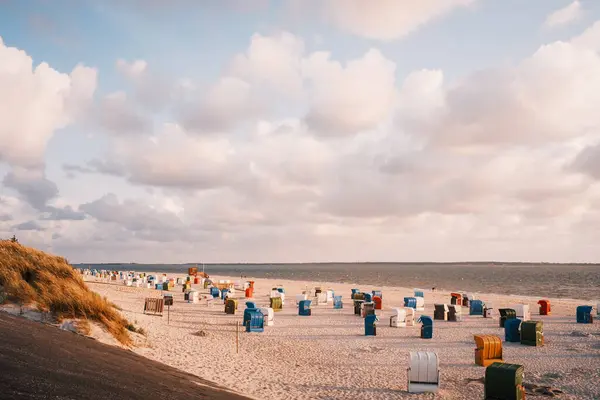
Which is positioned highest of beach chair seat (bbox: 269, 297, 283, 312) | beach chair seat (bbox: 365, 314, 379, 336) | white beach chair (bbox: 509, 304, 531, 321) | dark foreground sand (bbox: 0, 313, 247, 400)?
dark foreground sand (bbox: 0, 313, 247, 400)

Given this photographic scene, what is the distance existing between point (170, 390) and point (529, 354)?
50.0 ft

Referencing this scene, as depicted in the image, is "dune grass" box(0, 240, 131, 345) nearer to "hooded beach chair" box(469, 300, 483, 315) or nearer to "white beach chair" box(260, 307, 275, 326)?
"white beach chair" box(260, 307, 275, 326)

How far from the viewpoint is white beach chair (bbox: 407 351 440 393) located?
1276 centimetres

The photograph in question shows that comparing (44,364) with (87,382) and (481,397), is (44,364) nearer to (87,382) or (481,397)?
(87,382)

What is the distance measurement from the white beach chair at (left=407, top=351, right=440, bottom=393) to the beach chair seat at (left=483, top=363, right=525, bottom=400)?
5.09 ft

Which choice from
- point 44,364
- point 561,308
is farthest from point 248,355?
point 561,308

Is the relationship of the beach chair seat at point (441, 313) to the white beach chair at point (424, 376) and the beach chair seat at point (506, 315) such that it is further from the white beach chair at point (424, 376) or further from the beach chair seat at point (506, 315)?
the white beach chair at point (424, 376)

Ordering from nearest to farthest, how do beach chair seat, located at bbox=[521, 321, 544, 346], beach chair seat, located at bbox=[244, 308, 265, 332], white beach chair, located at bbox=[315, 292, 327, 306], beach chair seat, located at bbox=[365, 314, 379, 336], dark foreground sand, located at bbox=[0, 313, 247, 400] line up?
dark foreground sand, located at bbox=[0, 313, 247, 400] < beach chair seat, located at bbox=[521, 321, 544, 346] < beach chair seat, located at bbox=[365, 314, 379, 336] < beach chair seat, located at bbox=[244, 308, 265, 332] < white beach chair, located at bbox=[315, 292, 327, 306]

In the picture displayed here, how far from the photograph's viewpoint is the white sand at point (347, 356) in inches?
520

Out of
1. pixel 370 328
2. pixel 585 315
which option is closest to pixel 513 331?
pixel 370 328

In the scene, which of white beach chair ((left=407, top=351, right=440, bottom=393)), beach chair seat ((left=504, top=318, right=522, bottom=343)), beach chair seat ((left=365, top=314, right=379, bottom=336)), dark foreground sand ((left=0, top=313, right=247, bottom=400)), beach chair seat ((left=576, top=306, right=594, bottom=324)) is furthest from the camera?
beach chair seat ((left=576, top=306, right=594, bottom=324))

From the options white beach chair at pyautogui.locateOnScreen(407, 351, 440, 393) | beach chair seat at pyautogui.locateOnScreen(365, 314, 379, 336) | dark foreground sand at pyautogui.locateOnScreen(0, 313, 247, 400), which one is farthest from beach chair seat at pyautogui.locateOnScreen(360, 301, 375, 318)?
dark foreground sand at pyautogui.locateOnScreen(0, 313, 247, 400)

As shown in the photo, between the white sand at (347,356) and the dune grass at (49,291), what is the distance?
1.79 metres

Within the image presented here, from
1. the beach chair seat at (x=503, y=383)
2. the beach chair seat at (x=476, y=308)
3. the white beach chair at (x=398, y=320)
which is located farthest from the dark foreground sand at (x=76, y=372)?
the beach chair seat at (x=476, y=308)
